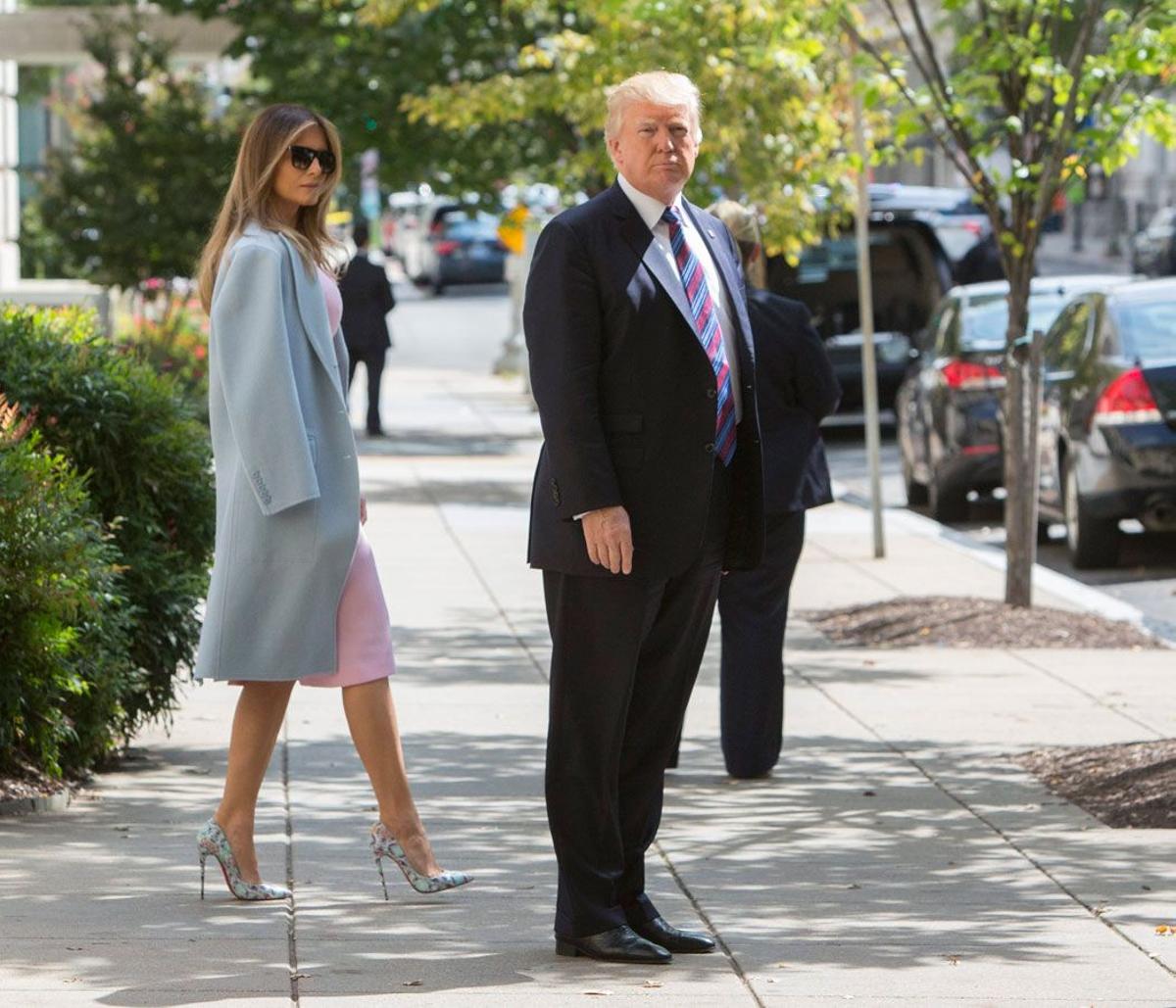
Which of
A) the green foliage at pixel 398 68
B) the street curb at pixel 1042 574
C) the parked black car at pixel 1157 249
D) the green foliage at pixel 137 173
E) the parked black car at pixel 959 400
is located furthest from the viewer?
the parked black car at pixel 1157 249

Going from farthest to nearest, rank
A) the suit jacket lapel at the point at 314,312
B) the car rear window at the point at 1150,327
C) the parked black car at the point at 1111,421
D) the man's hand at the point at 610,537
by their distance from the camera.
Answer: the car rear window at the point at 1150,327
the parked black car at the point at 1111,421
the suit jacket lapel at the point at 314,312
the man's hand at the point at 610,537

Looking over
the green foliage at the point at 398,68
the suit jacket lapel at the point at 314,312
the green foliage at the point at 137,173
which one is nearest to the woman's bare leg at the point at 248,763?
the suit jacket lapel at the point at 314,312

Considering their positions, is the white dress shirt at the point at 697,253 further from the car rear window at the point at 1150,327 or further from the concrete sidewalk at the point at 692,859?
the car rear window at the point at 1150,327

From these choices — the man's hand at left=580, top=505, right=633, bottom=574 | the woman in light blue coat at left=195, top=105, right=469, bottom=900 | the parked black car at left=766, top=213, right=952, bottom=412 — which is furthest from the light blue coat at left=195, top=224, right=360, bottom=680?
the parked black car at left=766, top=213, right=952, bottom=412

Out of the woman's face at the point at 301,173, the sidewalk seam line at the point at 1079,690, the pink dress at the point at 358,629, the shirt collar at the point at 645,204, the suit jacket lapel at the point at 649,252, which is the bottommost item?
the sidewalk seam line at the point at 1079,690

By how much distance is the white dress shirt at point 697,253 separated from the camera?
523 cm

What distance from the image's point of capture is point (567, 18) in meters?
18.9

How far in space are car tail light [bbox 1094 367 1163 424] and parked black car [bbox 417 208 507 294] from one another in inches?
1561

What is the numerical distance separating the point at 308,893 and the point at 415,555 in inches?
307

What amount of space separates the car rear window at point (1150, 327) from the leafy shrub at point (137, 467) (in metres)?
7.11

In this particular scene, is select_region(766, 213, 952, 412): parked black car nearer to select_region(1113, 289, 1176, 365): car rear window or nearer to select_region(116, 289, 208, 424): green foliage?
select_region(116, 289, 208, 424): green foliage

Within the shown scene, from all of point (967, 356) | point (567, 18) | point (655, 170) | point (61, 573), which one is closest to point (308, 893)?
point (61, 573)

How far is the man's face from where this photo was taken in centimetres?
516

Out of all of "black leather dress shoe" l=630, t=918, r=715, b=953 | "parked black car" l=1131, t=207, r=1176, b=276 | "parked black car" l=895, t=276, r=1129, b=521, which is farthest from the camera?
"parked black car" l=1131, t=207, r=1176, b=276
